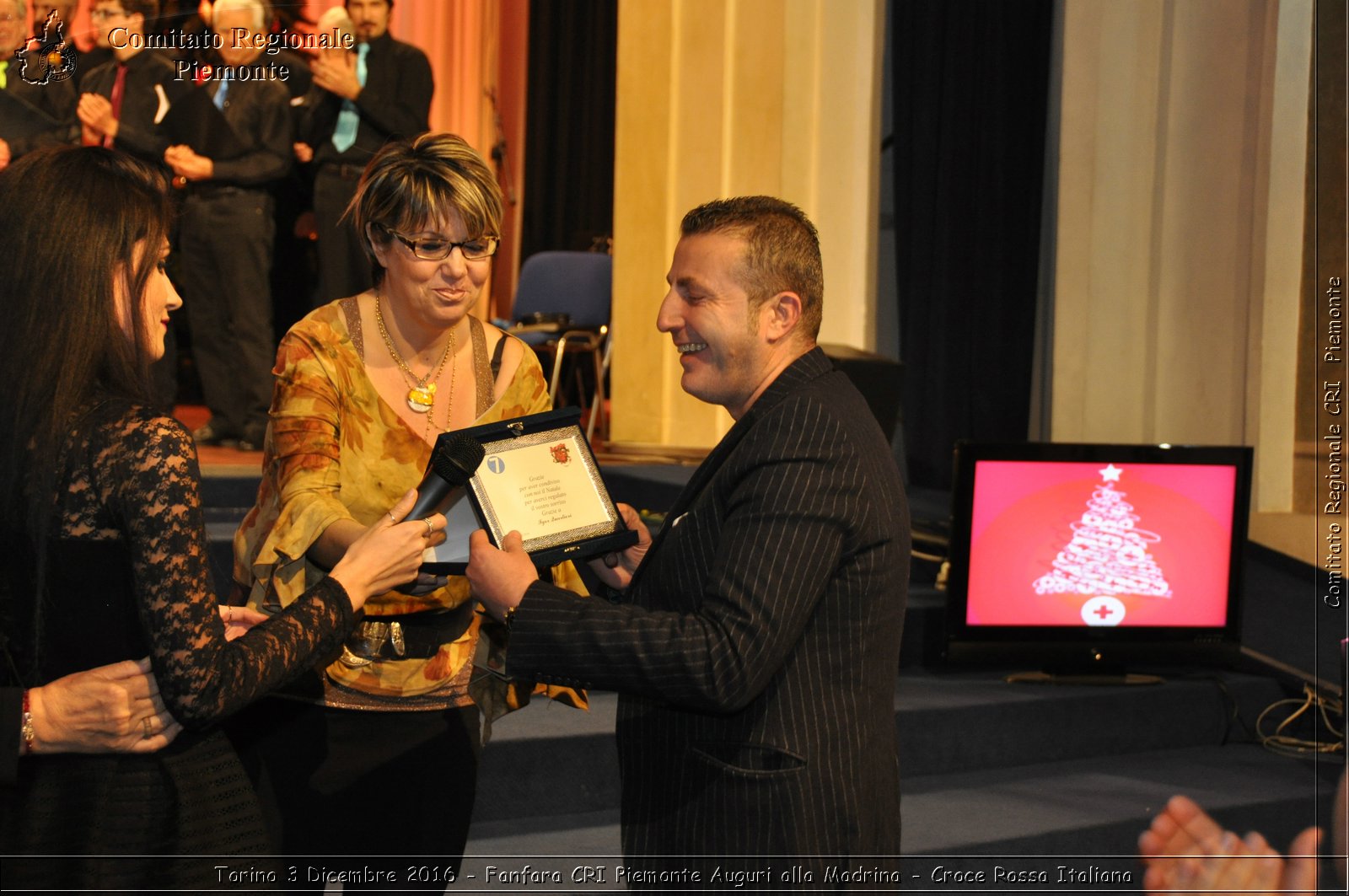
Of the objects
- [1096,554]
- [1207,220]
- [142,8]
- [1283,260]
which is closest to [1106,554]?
[1096,554]

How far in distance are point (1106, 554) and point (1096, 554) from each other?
0.04 metres

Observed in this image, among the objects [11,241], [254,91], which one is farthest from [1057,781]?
[254,91]

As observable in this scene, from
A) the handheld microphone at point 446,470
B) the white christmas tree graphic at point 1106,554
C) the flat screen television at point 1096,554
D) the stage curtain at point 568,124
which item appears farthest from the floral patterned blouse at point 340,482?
the stage curtain at point 568,124

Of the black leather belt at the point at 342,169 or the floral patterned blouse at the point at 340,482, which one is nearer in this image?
the floral patterned blouse at the point at 340,482

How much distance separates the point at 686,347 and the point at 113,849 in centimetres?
102

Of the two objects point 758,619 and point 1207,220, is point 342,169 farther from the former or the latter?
point 758,619

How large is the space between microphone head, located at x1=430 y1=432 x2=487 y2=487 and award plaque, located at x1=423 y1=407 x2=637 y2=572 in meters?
0.01

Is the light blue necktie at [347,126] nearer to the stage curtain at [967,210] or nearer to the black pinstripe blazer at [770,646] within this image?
the stage curtain at [967,210]

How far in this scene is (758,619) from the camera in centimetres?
158

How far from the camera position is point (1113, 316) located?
5.91m

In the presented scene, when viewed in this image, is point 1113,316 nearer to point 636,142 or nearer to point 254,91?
point 636,142

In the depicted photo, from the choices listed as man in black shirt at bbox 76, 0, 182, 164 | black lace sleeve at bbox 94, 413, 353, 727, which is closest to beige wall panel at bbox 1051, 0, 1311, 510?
man in black shirt at bbox 76, 0, 182, 164

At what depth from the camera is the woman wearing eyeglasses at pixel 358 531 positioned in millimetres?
2156

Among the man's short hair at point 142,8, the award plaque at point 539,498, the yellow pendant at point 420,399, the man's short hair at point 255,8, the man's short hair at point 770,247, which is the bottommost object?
the award plaque at point 539,498
